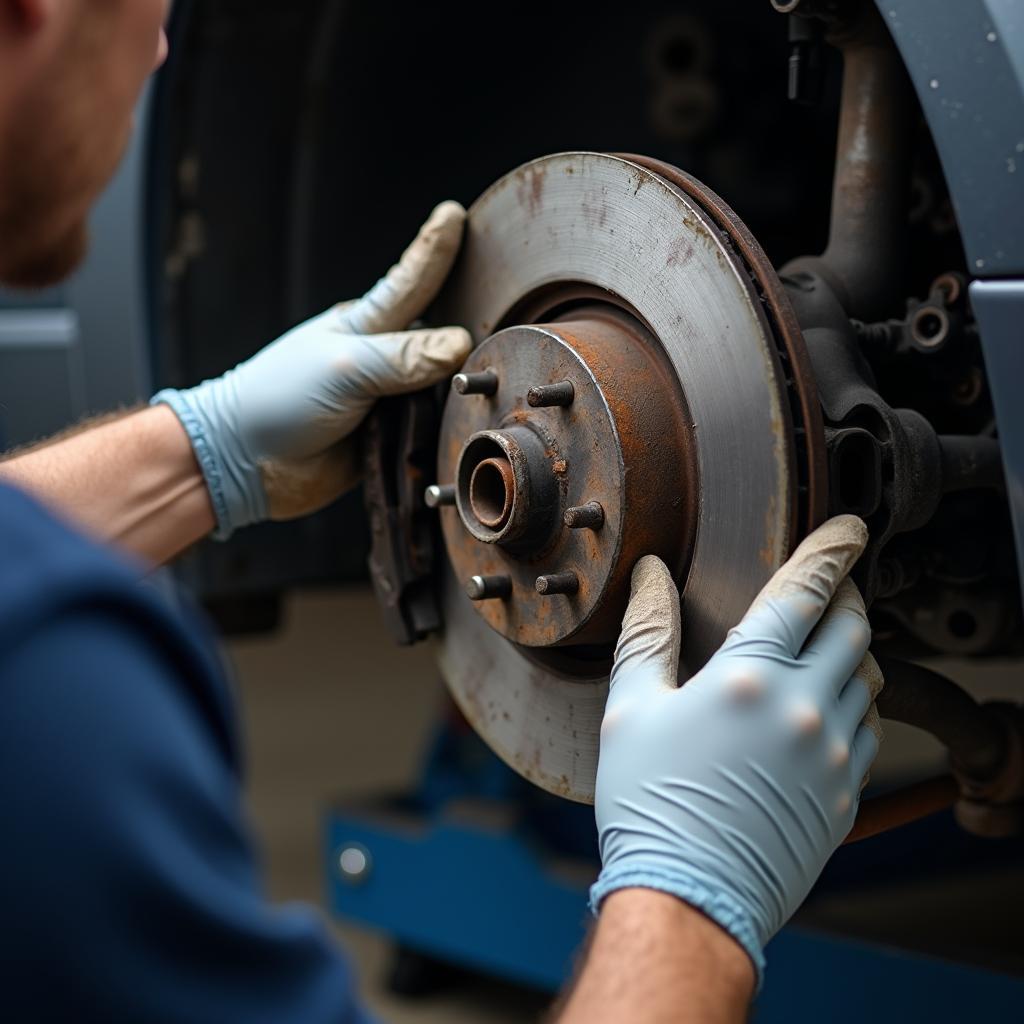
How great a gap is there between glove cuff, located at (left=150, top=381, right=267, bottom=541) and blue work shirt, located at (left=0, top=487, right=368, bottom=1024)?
746 millimetres

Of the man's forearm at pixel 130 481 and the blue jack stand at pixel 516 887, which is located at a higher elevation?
the man's forearm at pixel 130 481

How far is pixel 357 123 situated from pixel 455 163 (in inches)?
5.0

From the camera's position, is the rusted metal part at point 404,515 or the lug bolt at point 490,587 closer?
the lug bolt at point 490,587

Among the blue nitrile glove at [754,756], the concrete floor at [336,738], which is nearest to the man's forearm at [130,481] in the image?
the blue nitrile glove at [754,756]

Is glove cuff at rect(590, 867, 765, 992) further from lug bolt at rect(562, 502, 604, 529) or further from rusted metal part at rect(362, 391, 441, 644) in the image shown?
rusted metal part at rect(362, 391, 441, 644)

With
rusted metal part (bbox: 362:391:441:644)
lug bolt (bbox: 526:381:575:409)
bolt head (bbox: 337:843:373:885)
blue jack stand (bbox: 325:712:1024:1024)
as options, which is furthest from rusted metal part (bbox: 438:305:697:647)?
bolt head (bbox: 337:843:373:885)

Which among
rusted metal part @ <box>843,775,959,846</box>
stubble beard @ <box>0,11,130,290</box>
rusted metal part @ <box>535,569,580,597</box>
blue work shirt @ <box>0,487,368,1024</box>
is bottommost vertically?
rusted metal part @ <box>843,775,959,846</box>

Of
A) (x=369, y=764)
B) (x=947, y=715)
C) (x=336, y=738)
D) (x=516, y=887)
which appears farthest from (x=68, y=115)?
(x=336, y=738)

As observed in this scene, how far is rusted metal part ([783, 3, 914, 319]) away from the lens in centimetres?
101

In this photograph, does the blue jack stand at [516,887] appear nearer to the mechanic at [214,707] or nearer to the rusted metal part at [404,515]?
the rusted metal part at [404,515]

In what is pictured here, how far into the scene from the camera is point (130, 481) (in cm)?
124

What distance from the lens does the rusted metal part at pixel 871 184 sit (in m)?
1.01

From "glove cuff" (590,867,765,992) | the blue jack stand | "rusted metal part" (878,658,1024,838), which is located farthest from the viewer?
the blue jack stand

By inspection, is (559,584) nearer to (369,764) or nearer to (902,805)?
(902,805)
